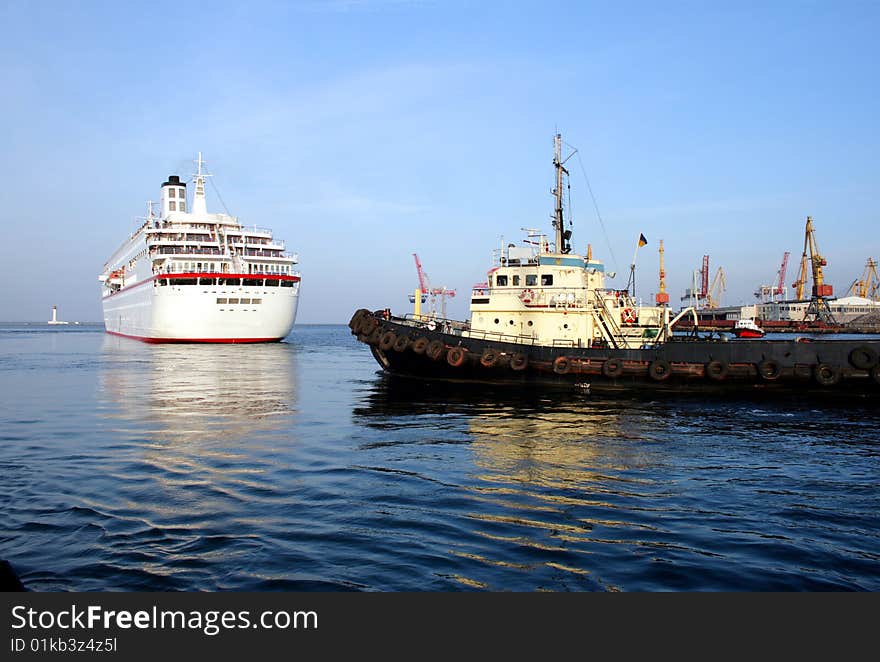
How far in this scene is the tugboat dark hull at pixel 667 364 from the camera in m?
24.3

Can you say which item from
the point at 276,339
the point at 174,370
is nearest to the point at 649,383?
the point at 174,370

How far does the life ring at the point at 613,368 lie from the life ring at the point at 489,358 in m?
4.45

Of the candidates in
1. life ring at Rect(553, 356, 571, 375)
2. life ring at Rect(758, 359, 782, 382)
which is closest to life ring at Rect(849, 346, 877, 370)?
life ring at Rect(758, 359, 782, 382)

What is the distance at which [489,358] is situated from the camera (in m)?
27.3

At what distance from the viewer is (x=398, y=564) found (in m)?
8.12

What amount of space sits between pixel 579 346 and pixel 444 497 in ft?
58.4

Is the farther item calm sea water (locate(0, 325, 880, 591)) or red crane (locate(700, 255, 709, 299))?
red crane (locate(700, 255, 709, 299))

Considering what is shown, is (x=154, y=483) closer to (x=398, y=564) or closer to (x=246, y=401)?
(x=398, y=564)

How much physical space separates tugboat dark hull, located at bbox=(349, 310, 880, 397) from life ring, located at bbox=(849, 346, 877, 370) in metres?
0.03

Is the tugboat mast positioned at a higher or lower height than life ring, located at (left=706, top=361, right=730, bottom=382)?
higher

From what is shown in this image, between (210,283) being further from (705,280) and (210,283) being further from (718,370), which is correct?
(705,280)

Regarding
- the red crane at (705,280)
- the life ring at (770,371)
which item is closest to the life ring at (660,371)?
the life ring at (770,371)

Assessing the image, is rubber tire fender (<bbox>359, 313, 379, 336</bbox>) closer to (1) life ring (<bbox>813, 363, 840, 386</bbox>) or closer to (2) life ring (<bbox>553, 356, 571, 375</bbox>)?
(2) life ring (<bbox>553, 356, 571, 375</bbox>)

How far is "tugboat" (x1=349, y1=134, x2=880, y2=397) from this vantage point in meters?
24.6
